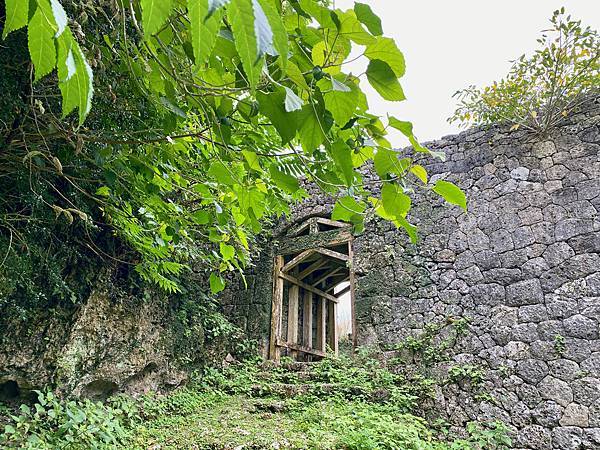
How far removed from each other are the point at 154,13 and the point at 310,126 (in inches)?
13.2

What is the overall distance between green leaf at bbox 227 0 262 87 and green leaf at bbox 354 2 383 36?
33cm

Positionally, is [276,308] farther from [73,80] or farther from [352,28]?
[73,80]

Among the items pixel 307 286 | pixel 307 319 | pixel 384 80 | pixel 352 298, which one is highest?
pixel 307 286

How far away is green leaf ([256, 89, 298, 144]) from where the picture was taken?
63 centimetres

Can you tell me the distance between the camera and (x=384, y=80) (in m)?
0.63

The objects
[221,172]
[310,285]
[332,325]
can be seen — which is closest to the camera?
[221,172]

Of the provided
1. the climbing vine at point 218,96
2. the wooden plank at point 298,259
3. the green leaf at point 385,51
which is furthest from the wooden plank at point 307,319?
the green leaf at point 385,51

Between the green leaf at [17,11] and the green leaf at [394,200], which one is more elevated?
the green leaf at [394,200]

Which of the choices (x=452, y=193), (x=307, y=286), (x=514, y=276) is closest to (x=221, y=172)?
(x=452, y=193)

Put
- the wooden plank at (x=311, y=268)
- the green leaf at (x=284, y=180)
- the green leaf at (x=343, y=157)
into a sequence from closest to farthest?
1. the green leaf at (x=343, y=157)
2. the green leaf at (x=284, y=180)
3. the wooden plank at (x=311, y=268)

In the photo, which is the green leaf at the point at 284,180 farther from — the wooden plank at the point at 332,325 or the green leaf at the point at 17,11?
the wooden plank at the point at 332,325

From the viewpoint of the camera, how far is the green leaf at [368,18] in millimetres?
590

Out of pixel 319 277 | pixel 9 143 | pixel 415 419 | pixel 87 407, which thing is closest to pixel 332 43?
pixel 9 143

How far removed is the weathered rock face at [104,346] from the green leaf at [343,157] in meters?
2.42
